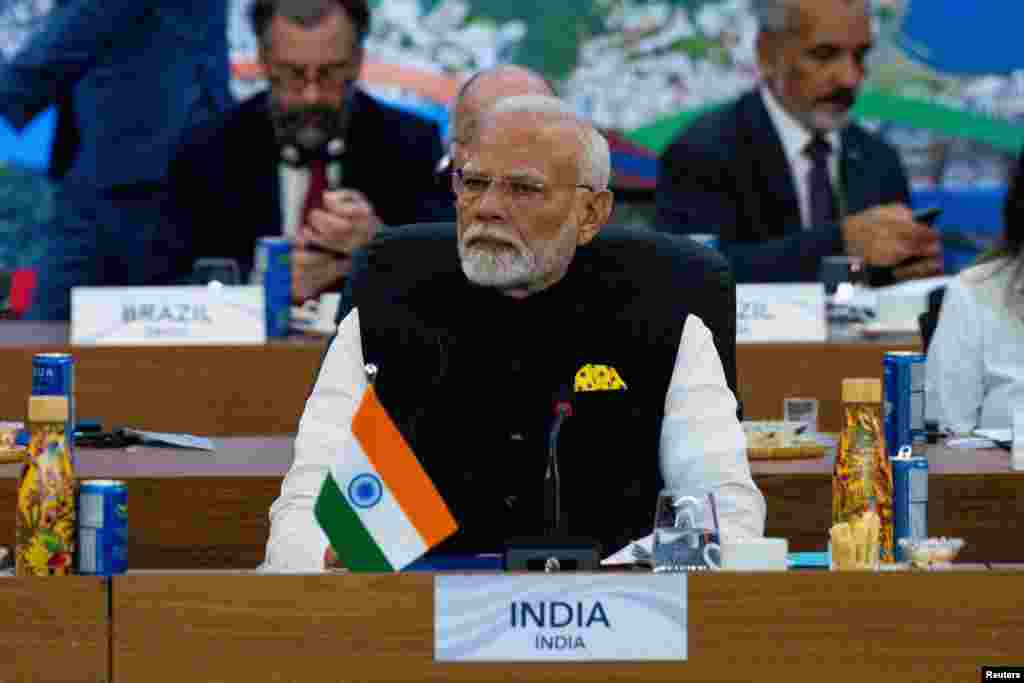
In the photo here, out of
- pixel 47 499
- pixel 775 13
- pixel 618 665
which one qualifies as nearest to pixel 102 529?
pixel 47 499

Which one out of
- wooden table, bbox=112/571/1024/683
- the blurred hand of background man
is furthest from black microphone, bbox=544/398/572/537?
the blurred hand of background man

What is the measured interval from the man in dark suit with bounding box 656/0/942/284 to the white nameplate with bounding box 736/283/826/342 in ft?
3.63

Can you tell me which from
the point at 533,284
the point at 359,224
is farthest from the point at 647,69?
the point at 533,284

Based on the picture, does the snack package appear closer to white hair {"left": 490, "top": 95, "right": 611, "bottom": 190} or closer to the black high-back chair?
white hair {"left": 490, "top": 95, "right": 611, "bottom": 190}

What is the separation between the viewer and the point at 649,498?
159 inches

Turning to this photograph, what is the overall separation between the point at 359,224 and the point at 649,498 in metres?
2.72

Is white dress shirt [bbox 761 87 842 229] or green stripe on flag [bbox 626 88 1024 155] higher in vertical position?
green stripe on flag [bbox 626 88 1024 155]

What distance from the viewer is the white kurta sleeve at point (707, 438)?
3.85 metres

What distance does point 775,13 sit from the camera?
26.7ft

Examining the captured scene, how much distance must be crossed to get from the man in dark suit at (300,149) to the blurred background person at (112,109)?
1.12ft

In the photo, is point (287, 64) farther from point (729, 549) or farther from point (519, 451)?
point (729, 549)

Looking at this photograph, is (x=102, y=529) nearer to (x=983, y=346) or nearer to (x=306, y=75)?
(x=983, y=346)

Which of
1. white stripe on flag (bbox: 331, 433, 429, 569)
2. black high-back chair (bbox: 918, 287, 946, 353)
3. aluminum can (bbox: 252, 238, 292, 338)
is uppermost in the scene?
aluminum can (bbox: 252, 238, 292, 338)

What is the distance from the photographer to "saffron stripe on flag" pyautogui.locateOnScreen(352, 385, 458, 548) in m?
3.15
